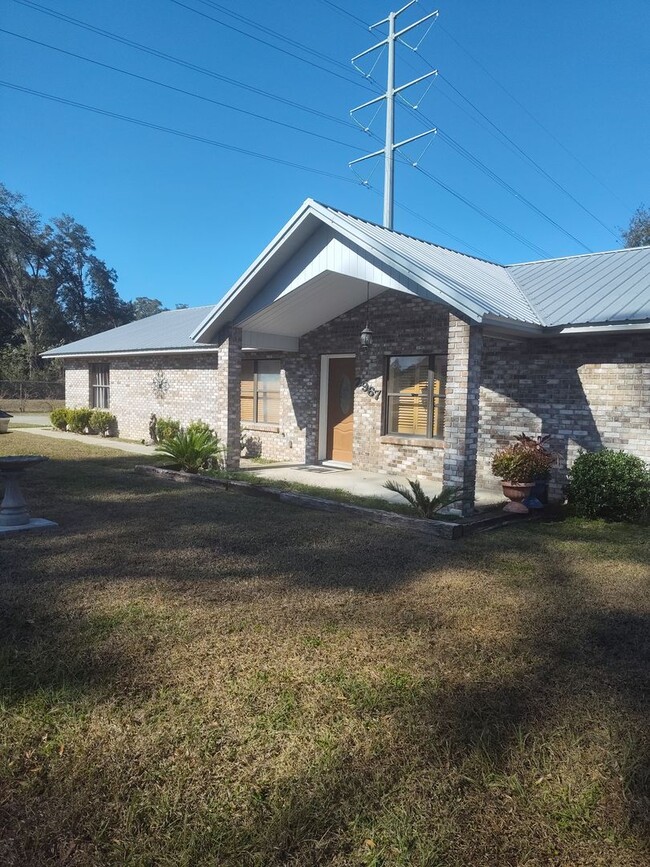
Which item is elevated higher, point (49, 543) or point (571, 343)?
point (571, 343)

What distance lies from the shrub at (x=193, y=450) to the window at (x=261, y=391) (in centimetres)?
295

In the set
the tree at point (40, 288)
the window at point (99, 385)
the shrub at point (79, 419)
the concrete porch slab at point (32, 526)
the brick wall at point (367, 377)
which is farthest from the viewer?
the tree at point (40, 288)

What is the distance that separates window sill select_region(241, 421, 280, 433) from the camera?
14.1m

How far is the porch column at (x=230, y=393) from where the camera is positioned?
11531 mm

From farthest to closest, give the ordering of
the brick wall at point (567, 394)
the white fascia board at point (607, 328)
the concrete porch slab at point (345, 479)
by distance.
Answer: the concrete porch slab at point (345, 479)
the brick wall at point (567, 394)
the white fascia board at point (607, 328)

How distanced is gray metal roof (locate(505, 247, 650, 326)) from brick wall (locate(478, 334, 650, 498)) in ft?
1.33

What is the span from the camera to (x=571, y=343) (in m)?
9.12

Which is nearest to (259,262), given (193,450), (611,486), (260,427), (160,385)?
(193,450)

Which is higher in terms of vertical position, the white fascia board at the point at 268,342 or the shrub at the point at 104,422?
the white fascia board at the point at 268,342

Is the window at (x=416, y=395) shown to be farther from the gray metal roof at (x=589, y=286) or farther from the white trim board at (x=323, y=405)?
the gray metal roof at (x=589, y=286)

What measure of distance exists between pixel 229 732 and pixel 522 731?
5.00 ft

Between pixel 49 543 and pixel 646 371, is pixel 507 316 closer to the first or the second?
pixel 646 371

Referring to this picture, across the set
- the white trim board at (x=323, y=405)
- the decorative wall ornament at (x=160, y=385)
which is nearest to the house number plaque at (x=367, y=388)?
the white trim board at (x=323, y=405)

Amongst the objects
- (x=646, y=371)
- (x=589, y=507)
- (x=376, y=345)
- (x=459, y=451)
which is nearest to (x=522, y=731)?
(x=459, y=451)
